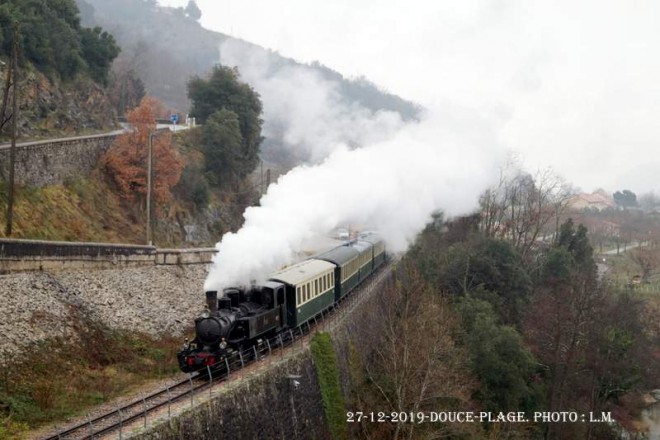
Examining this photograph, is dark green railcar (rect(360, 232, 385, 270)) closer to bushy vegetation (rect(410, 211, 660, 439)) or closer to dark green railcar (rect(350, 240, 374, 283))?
dark green railcar (rect(350, 240, 374, 283))

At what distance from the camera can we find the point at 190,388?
1616 centimetres

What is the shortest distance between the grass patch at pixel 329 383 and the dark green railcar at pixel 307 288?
112 cm

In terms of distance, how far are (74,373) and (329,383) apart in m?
8.30

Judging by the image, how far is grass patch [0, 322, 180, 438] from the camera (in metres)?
14.5

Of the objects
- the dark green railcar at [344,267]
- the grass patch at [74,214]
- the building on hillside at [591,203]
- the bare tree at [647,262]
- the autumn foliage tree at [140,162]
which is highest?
the autumn foliage tree at [140,162]

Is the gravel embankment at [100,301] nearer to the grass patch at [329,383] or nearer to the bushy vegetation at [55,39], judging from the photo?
the grass patch at [329,383]

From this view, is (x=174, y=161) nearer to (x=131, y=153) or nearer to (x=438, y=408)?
(x=131, y=153)

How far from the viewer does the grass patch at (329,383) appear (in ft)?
65.6

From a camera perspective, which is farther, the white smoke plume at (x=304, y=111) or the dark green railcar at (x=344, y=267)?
the white smoke plume at (x=304, y=111)

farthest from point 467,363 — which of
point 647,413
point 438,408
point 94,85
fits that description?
point 94,85

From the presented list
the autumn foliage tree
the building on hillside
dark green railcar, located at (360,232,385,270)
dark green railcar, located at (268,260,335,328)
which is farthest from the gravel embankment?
the building on hillside

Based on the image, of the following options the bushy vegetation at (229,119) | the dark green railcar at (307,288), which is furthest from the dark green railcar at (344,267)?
the bushy vegetation at (229,119)

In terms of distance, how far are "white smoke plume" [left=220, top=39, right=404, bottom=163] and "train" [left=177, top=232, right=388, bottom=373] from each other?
4589 cm

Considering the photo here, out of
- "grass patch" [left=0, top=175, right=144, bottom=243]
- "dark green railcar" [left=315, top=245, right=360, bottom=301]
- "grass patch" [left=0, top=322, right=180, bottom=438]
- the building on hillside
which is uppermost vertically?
"grass patch" [left=0, top=175, right=144, bottom=243]
